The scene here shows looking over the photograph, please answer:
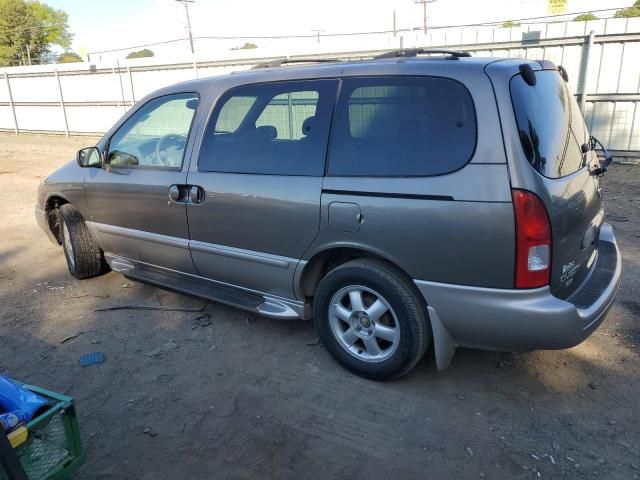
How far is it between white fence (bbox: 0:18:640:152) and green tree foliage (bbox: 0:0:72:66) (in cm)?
4219

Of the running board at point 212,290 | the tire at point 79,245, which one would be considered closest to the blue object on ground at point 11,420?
the running board at point 212,290

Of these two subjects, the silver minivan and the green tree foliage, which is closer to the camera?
the silver minivan

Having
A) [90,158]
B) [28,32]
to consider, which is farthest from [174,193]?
[28,32]

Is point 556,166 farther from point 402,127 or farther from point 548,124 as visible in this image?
point 402,127

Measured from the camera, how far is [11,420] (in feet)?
6.86

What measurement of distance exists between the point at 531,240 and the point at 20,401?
242cm

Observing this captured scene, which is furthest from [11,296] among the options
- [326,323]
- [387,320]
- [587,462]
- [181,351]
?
[587,462]

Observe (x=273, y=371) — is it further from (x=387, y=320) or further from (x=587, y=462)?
(x=587, y=462)

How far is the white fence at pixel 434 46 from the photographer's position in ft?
32.1

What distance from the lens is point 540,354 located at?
11.3ft

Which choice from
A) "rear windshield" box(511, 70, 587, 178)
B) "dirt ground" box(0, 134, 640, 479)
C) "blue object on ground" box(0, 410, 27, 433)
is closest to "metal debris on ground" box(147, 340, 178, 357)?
"dirt ground" box(0, 134, 640, 479)

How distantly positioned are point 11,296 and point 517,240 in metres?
4.38

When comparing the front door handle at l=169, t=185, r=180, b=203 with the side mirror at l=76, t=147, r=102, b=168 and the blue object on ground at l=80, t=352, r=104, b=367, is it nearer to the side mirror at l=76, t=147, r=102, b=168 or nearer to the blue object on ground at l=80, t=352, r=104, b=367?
the side mirror at l=76, t=147, r=102, b=168

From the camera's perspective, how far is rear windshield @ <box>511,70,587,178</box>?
2.63m
